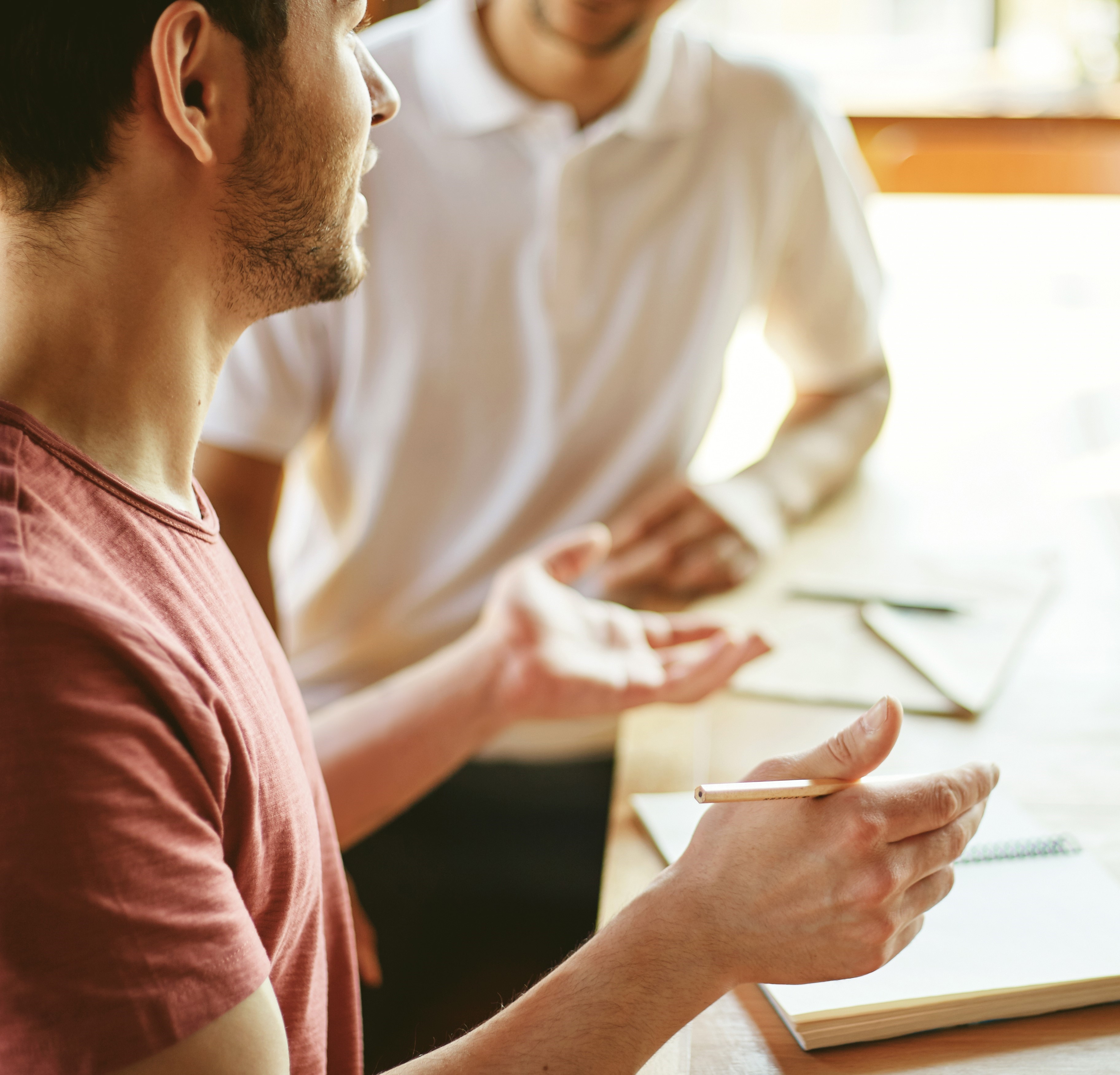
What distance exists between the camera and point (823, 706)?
3.14 feet

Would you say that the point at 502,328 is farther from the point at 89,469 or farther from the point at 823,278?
the point at 89,469

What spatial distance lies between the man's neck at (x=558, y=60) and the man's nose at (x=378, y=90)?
53 centimetres

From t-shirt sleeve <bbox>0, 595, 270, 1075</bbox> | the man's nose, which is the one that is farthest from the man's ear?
t-shirt sleeve <bbox>0, 595, 270, 1075</bbox>

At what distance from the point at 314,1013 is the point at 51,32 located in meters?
0.54

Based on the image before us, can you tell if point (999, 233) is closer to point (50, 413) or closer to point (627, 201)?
point (627, 201)

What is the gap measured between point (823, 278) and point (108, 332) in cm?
104

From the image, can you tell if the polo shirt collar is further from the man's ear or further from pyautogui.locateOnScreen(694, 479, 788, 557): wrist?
the man's ear

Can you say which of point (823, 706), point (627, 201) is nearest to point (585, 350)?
point (627, 201)

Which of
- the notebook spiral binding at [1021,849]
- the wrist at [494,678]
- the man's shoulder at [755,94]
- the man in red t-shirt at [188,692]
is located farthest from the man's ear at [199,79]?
the man's shoulder at [755,94]

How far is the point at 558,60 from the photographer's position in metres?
1.20

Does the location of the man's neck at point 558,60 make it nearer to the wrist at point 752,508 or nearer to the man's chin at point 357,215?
the wrist at point 752,508

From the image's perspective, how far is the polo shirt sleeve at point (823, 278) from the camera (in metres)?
1.36

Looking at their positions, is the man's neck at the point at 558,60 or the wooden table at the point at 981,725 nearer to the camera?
the wooden table at the point at 981,725

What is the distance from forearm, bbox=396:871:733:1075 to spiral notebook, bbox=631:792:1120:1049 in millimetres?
69
